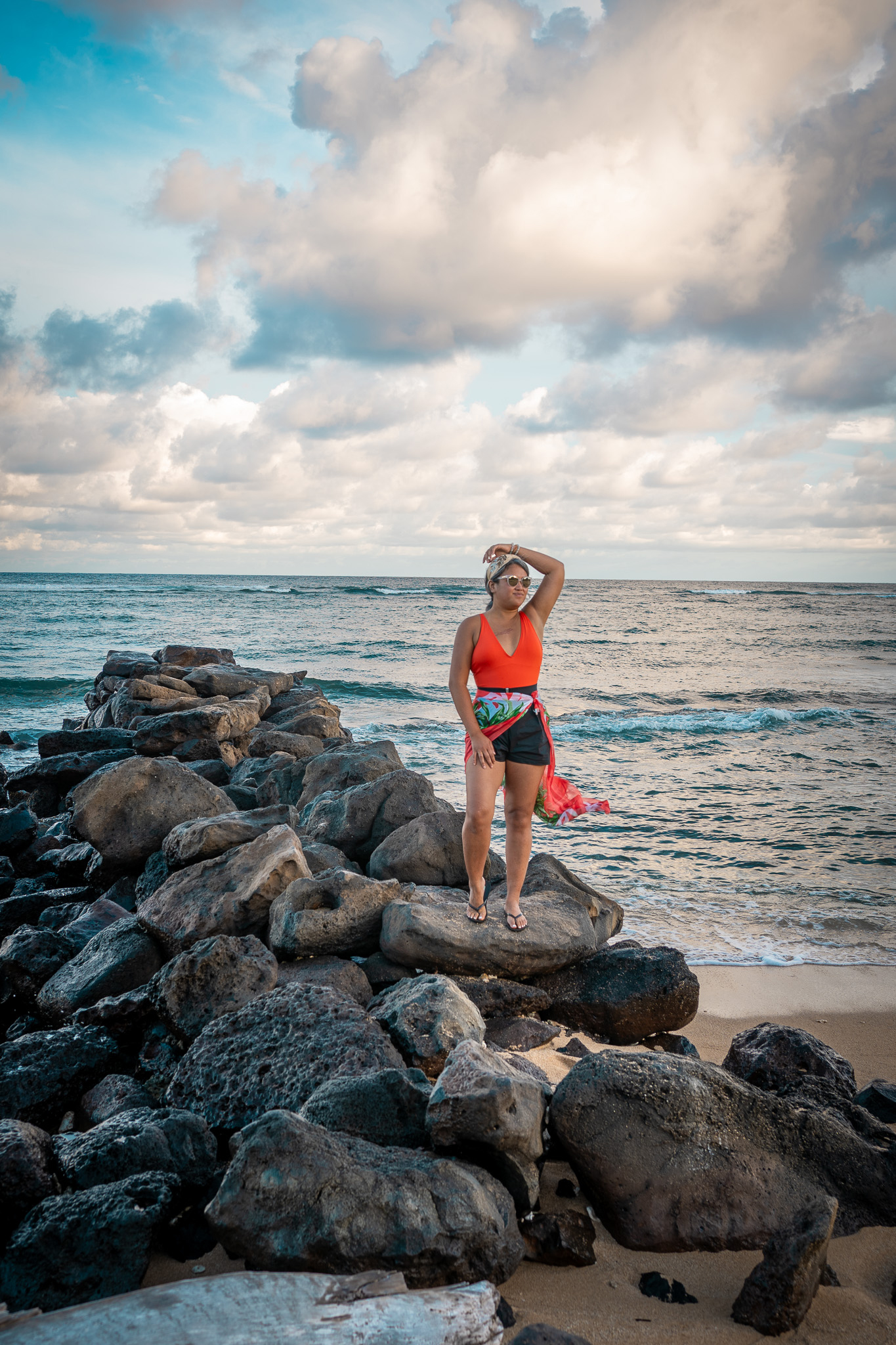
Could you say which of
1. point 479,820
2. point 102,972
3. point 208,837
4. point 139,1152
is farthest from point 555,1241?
point 208,837

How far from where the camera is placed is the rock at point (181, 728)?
9.96 meters

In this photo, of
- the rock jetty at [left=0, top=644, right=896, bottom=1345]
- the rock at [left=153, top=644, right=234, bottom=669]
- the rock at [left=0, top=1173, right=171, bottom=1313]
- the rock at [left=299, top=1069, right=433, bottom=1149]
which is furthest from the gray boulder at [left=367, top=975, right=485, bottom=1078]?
the rock at [left=153, top=644, right=234, bottom=669]

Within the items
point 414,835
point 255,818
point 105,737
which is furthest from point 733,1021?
point 105,737

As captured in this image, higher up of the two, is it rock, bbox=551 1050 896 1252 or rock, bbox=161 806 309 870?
rock, bbox=161 806 309 870

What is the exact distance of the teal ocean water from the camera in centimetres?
732

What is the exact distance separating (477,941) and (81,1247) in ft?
8.38

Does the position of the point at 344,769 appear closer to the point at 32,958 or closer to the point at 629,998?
the point at 32,958

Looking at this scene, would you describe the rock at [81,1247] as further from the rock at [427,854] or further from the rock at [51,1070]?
the rock at [427,854]

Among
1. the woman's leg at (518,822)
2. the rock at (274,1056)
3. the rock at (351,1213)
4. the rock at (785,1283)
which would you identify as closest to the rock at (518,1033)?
the woman's leg at (518,822)

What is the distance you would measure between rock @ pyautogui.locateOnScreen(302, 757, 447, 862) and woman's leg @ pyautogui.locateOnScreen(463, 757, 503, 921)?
1434 millimetres

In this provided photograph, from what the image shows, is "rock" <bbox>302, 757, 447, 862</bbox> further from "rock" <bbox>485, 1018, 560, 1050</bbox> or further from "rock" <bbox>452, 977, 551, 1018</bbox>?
"rock" <bbox>485, 1018, 560, 1050</bbox>

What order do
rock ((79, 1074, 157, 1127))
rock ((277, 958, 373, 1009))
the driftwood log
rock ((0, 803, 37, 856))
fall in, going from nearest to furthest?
the driftwood log, rock ((79, 1074, 157, 1127)), rock ((277, 958, 373, 1009)), rock ((0, 803, 37, 856))

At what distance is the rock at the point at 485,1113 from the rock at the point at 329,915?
1.84 m

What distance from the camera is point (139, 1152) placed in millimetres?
2795
